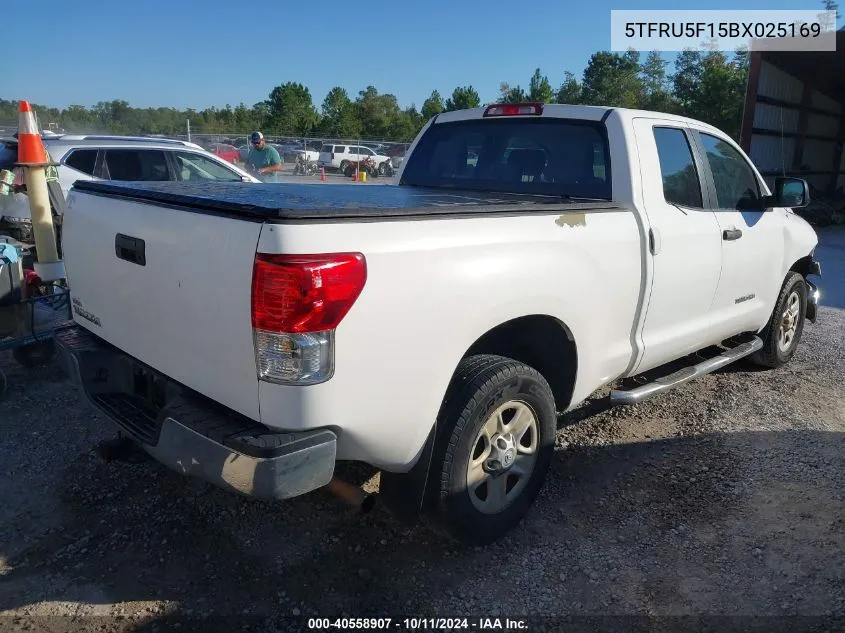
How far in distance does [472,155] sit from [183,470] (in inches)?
118

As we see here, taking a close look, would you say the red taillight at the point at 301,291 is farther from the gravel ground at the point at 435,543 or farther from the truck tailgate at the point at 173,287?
the gravel ground at the point at 435,543

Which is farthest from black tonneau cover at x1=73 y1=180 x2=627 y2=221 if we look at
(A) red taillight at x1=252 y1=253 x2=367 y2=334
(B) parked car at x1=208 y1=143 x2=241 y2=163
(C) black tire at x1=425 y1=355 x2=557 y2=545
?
(B) parked car at x1=208 y1=143 x2=241 y2=163

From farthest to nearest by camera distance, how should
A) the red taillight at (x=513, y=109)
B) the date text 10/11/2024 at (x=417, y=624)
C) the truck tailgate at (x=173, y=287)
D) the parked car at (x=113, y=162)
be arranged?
the parked car at (x=113, y=162), the red taillight at (x=513, y=109), the date text 10/11/2024 at (x=417, y=624), the truck tailgate at (x=173, y=287)

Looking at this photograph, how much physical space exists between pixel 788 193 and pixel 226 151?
92.5 feet

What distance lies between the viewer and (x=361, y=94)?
75.4 metres

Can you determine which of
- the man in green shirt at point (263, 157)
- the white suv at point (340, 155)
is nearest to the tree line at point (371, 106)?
the white suv at point (340, 155)

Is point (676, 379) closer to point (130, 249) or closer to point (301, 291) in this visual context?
point (301, 291)

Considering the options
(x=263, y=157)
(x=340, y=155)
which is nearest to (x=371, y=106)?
(x=340, y=155)

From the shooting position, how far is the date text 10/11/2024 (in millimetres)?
2559

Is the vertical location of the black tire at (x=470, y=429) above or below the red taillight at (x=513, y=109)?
below

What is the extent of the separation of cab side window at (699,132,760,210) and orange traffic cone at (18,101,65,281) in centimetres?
472

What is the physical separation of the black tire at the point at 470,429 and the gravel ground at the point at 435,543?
0.18 metres

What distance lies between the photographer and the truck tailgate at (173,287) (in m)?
2.21

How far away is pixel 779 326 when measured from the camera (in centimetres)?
521
